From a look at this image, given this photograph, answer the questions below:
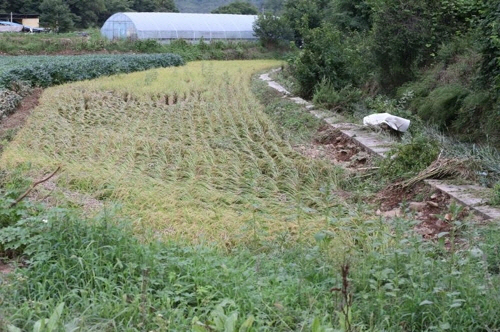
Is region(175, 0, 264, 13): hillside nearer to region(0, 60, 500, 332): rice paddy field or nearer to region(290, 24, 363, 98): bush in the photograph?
region(290, 24, 363, 98): bush

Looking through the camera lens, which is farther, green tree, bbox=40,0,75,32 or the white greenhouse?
green tree, bbox=40,0,75,32

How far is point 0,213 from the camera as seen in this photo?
453cm

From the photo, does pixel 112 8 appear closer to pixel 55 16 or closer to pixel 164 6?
pixel 164 6

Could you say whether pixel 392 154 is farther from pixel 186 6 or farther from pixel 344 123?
pixel 186 6

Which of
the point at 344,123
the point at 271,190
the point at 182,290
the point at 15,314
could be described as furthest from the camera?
the point at 344,123

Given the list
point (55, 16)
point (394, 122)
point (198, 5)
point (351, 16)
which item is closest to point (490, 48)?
point (394, 122)

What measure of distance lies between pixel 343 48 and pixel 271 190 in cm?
910

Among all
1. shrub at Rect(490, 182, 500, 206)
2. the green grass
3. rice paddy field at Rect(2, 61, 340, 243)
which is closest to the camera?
rice paddy field at Rect(2, 61, 340, 243)

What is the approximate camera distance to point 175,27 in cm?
3572

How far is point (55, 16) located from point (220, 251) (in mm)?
45100

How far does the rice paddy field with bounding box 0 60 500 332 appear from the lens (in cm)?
323

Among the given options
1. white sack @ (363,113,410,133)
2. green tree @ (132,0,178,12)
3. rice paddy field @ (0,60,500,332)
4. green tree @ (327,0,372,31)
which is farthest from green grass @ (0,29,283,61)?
rice paddy field @ (0,60,500,332)

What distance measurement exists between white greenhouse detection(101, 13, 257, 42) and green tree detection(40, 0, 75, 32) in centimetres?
1168

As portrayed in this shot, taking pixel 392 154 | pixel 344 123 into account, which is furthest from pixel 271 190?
pixel 344 123
